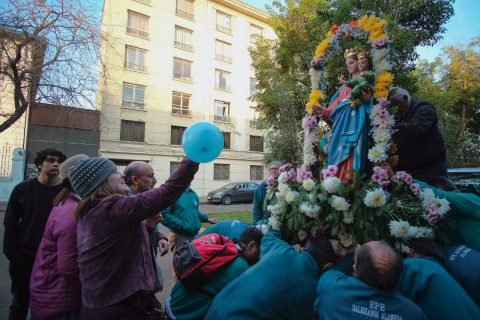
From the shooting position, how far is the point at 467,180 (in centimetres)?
545

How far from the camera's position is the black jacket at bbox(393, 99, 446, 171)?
133 inches

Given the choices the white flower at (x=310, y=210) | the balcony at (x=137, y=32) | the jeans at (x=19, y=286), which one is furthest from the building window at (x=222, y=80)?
the white flower at (x=310, y=210)

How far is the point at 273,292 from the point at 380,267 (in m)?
0.64

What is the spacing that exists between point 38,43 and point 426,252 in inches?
449

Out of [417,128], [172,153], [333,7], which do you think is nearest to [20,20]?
[333,7]

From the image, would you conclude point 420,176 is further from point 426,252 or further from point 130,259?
point 130,259

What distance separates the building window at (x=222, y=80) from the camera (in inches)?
1090

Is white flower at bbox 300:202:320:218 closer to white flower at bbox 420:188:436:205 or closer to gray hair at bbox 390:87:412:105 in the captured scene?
white flower at bbox 420:188:436:205

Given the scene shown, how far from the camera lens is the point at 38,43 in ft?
32.7

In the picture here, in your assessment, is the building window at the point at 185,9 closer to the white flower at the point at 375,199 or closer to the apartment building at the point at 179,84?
the apartment building at the point at 179,84

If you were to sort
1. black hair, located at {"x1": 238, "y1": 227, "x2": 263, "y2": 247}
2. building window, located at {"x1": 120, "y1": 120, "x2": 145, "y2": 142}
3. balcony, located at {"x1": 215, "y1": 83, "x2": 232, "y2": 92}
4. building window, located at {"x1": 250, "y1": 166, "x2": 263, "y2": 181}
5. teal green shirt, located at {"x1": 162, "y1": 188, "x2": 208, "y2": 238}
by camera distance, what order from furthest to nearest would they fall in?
building window, located at {"x1": 250, "y1": 166, "x2": 263, "y2": 181}
balcony, located at {"x1": 215, "y1": 83, "x2": 232, "y2": 92}
building window, located at {"x1": 120, "y1": 120, "x2": 145, "y2": 142}
teal green shirt, located at {"x1": 162, "y1": 188, "x2": 208, "y2": 238}
black hair, located at {"x1": 238, "y1": 227, "x2": 263, "y2": 247}

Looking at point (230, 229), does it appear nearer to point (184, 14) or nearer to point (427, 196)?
point (427, 196)

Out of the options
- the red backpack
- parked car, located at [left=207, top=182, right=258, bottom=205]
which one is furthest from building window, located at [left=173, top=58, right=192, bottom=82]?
the red backpack

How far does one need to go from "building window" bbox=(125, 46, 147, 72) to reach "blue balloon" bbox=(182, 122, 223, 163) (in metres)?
24.1
